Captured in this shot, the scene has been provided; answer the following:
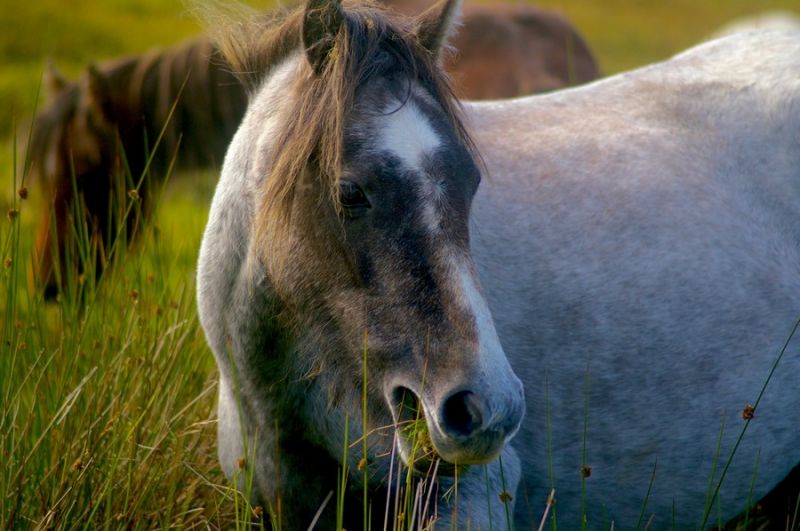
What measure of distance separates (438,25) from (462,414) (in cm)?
122

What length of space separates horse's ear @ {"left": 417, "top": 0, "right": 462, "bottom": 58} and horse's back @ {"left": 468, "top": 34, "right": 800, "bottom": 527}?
1.50ft

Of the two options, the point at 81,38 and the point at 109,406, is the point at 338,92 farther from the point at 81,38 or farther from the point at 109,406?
the point at 81,38

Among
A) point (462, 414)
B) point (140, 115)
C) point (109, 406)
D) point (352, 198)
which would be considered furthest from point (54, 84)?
point (462, 414)

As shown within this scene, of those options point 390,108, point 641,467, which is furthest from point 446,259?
point 641,467

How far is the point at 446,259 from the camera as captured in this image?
8.13 ft

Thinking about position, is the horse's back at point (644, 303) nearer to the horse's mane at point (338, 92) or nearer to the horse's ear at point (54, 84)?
the horse's mane at point (338, 92)

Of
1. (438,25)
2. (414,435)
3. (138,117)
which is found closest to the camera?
(414,435)

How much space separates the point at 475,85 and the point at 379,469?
574 centimetres

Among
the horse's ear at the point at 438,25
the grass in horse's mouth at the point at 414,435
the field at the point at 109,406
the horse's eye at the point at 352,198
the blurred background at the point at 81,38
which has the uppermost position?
the horse's ear at the point at 438,25

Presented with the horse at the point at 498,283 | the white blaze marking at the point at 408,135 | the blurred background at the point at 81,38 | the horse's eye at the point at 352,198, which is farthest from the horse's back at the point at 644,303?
the blurred background at the point at 81,38

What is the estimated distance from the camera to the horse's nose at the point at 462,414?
7.53 feet

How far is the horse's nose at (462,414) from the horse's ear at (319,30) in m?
1.01

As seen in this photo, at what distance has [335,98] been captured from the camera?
261cm

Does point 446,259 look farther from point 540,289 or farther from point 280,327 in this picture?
point 540,289
